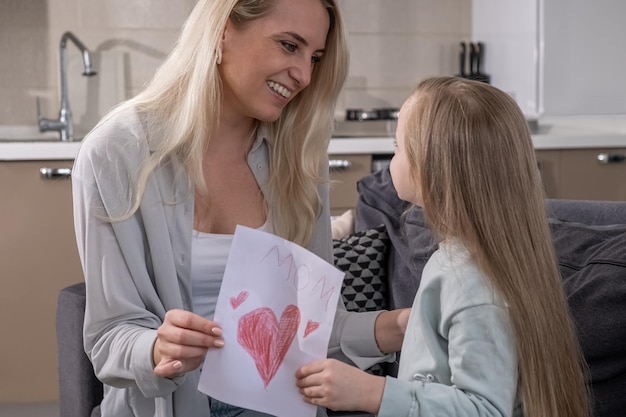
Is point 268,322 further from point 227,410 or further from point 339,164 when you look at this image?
point 339,164

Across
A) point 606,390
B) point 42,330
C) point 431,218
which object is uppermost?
point 431,218

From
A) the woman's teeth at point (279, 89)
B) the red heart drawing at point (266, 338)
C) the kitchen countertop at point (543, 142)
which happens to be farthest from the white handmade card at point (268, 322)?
the kitchen countertop at point (543, 142)

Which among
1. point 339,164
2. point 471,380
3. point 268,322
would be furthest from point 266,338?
point 339,164

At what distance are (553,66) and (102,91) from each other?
1.94 m

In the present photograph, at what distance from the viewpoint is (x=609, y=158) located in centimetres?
383

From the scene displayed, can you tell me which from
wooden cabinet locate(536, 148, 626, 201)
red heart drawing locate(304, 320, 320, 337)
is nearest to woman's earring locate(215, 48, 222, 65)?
red heart drawing locate(304, 320, 320, 337)

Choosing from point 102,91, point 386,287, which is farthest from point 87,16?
point 386,287

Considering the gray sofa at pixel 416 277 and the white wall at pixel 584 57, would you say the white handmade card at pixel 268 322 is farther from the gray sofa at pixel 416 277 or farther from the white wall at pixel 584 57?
the white wall at pixel 584 57

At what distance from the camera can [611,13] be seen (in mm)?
3967

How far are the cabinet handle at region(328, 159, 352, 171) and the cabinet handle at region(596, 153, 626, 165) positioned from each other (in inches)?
40.0

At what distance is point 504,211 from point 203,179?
60 cm

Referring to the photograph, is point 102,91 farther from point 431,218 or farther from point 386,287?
point 431,218

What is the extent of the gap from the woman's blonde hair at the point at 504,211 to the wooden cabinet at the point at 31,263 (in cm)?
238

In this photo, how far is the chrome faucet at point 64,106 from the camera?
4.01m
